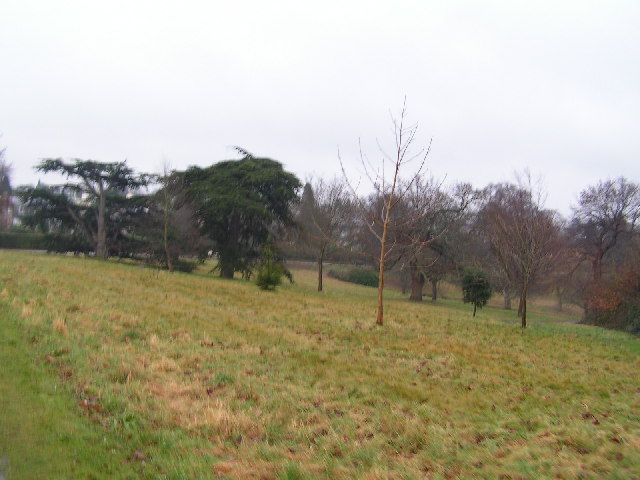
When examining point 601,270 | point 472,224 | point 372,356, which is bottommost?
point 372,356

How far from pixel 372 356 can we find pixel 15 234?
43746 mm

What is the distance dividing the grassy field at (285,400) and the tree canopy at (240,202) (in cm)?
1760

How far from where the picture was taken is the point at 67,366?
678 centimetres

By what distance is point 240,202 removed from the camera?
29406 mm

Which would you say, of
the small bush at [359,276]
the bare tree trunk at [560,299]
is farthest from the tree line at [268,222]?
the small bush at [359,276]

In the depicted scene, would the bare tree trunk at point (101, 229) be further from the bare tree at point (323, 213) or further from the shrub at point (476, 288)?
the shrub at point (476, 288)

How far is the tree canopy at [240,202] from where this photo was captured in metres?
30.4

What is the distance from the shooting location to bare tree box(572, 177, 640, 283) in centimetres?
3441

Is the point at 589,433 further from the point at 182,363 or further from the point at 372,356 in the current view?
the point at 182,363

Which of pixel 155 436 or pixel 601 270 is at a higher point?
pixel 601 270

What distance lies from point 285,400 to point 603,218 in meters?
36.4

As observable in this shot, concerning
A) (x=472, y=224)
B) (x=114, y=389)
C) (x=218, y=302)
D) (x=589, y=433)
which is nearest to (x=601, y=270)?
(x=472, y=224)

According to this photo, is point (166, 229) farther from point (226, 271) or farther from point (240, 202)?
point (240, 202)

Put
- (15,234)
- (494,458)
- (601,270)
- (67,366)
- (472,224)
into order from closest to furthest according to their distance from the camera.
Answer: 1. (494,458)
2. (67,366)
3. (601,270)
4. (472,224)
5. (15,234)
